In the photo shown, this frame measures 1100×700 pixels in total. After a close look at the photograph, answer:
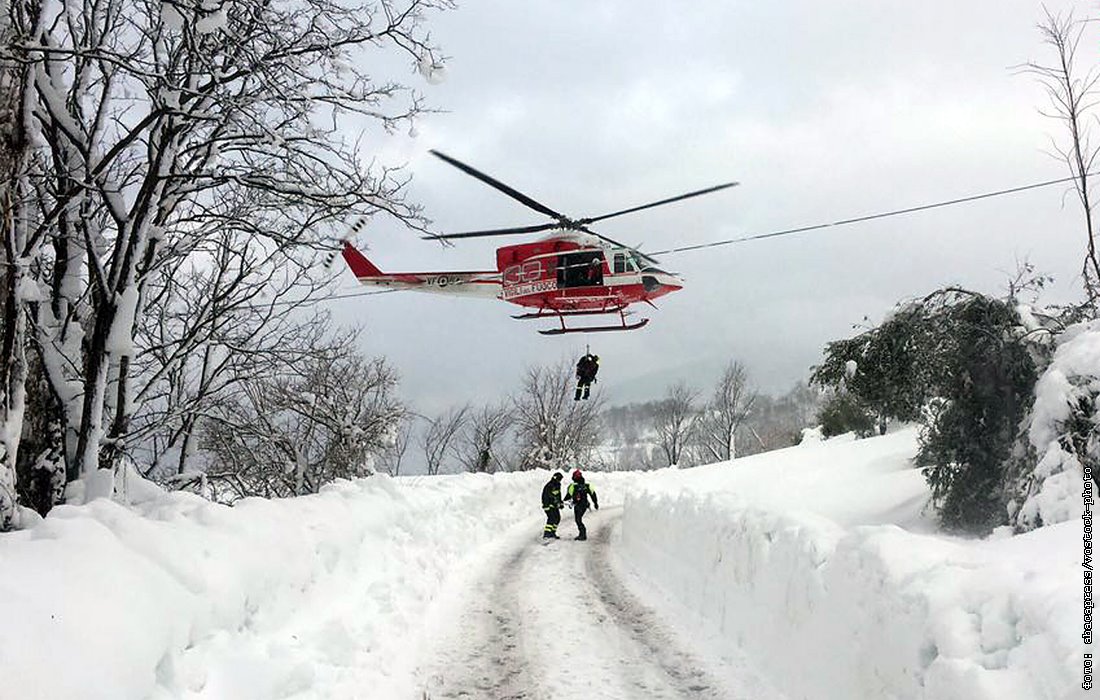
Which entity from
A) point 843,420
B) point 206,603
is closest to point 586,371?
point 206,603

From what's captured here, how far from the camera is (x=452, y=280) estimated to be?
634 inches

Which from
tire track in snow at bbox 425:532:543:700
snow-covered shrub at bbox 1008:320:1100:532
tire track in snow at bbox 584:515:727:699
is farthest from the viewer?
snow-covered shrub at bbox 1008:320:1100:532

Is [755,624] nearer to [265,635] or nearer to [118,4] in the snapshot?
[265,635]

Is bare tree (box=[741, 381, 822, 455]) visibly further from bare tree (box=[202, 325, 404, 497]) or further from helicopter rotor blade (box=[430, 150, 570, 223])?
helicopter rotor blade (box=[430, 150, 570, 223])

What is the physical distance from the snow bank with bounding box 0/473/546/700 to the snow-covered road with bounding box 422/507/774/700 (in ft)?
2.12

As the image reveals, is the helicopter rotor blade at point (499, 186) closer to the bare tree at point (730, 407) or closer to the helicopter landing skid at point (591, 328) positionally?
the helicopter landing skid at point (591, 328)

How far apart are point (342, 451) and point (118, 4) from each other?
1582cm

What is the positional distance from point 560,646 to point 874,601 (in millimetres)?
3612

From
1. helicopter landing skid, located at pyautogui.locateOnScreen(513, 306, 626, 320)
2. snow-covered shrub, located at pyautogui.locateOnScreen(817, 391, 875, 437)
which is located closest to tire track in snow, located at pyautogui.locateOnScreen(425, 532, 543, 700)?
helicopter landing skid, located at pyautogui.locateOnScreen(513, 306, 626, 320)

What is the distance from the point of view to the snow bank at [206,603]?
11.7 ft

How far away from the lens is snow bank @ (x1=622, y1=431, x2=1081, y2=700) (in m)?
3.82

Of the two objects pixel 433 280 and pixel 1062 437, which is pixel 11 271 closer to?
pixel 433 280

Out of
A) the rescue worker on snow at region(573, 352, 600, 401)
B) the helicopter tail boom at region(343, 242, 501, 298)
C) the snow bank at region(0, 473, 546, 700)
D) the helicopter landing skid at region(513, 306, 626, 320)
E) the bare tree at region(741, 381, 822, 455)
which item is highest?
the helicopter tail boom at region(343, 242, 501, 298)

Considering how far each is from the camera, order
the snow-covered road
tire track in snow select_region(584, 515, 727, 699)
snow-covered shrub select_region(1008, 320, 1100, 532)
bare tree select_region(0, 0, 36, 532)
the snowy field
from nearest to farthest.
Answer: the snowy field → bare tree select_region(0, 0, 36, 532) → the snow-covered road → tire track in snow select_region(584, 515, 727, 699) → snow-covered shrub select_region(1008, 320, 1100, 532)
